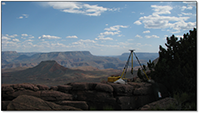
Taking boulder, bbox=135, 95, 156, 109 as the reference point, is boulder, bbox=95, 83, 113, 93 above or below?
above

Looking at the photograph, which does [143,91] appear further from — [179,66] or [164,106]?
[179,66]

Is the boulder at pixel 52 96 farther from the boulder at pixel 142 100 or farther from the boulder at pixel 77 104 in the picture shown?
the boulder at pixel 142 100

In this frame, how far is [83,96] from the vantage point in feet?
39.9

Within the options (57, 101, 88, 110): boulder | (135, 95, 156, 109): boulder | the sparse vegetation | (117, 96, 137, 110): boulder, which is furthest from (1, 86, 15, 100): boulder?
the sparse vegetation

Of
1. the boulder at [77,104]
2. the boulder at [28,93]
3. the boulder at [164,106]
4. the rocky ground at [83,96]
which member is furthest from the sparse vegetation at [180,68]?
the boulder at [28,93]

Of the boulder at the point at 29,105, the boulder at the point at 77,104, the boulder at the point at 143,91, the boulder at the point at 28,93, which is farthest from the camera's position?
the boulder at the point at 143,91

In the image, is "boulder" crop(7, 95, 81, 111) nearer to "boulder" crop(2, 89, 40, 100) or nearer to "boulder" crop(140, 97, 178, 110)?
"boulder" crop(2, 89, 40, 100)

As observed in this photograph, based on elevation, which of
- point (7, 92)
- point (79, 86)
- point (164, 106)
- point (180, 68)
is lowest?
point (164, 106)

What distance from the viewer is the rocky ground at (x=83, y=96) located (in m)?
10.1

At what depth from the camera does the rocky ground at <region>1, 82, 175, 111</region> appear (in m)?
10.1

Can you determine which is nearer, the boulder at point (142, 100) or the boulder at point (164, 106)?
the boulder at point (164, 106)

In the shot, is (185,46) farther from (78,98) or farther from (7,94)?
(7,94)

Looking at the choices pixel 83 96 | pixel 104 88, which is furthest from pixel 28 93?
pixel 104 88

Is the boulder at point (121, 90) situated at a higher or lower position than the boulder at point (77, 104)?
higher
